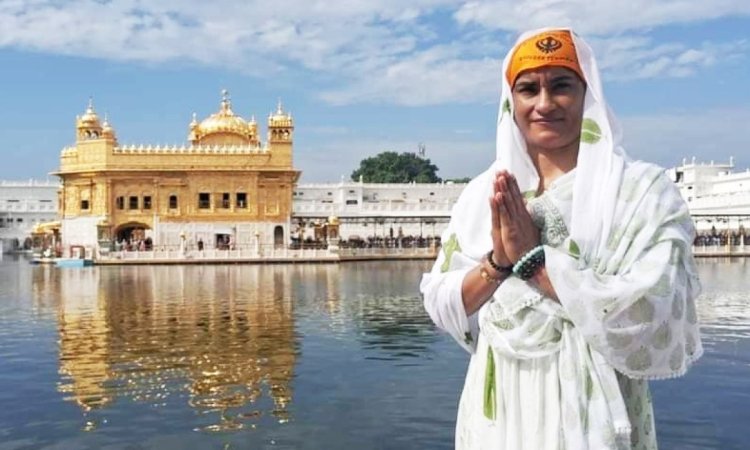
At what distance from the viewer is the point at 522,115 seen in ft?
7.55

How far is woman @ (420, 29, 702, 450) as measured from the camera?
2018 millimetres

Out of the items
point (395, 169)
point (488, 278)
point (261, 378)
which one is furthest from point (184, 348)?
point (395, 169)

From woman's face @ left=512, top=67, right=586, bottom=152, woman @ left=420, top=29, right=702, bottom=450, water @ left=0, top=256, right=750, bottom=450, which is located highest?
woman's face @ left=512, top=67, right=586, bottom=152

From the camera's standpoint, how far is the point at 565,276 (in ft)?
6.67

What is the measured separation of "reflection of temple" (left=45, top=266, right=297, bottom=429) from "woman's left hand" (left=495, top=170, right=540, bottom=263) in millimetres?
5601

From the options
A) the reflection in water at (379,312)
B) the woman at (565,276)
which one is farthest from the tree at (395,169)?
the woman at (565,276)

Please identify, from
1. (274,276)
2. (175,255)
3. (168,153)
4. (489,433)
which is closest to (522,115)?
(489,433)

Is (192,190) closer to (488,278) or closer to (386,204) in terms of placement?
(386,204)

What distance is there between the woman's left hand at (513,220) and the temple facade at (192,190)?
41876mm

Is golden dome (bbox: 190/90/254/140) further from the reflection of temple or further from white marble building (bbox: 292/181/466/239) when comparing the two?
the reflection of temple

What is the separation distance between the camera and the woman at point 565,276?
79.4 inches

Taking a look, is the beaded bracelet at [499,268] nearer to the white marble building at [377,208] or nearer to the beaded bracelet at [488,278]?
the beaded bracelet at [488,278]

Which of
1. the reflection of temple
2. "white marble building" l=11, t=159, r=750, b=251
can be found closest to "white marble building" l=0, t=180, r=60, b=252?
"white marble building" l=11, t=159, r=750, b=251

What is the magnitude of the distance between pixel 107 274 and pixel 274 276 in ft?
22.5
